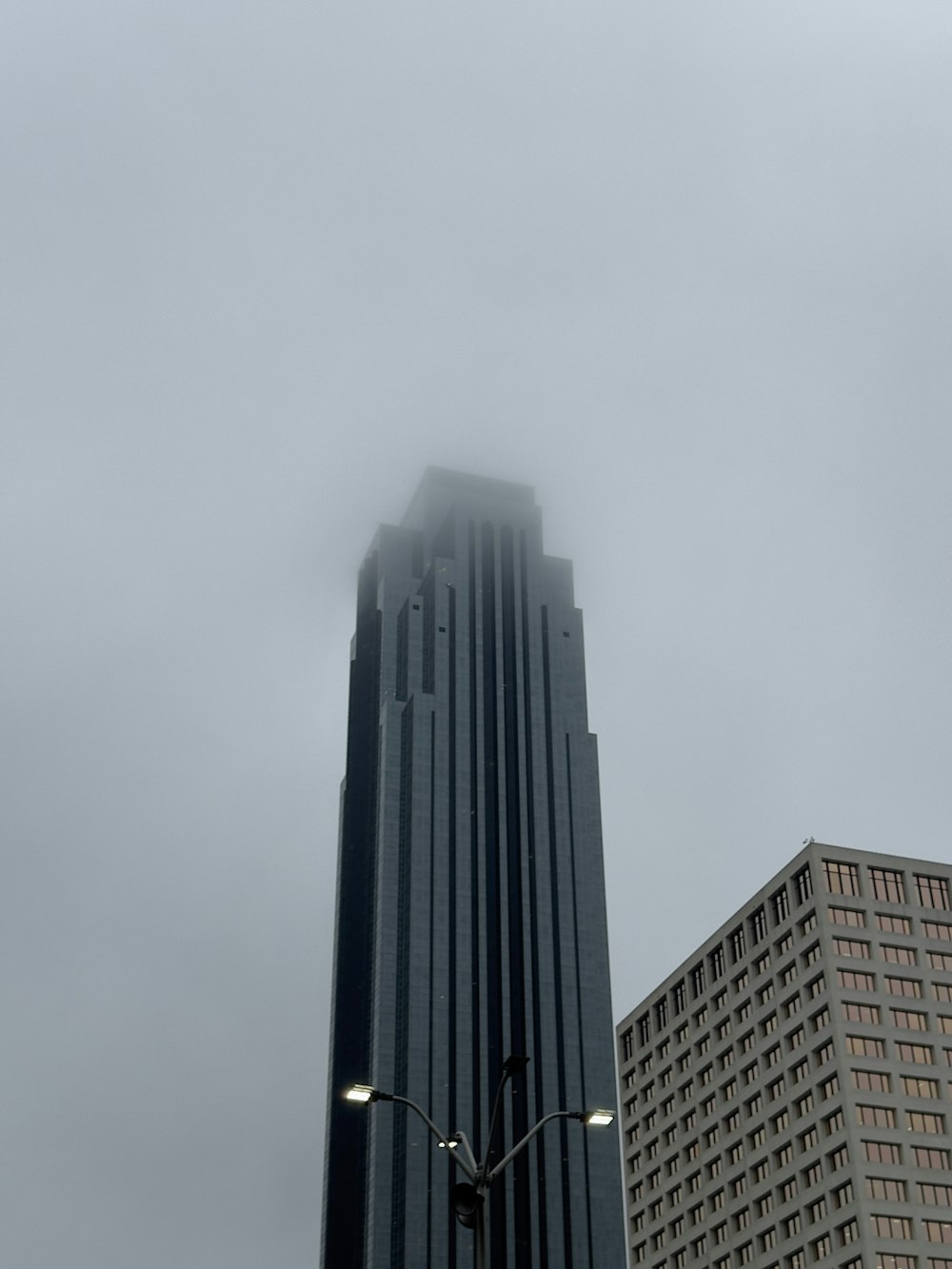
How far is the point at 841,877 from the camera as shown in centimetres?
13762

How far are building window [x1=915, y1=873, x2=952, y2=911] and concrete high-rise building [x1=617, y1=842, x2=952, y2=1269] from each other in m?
0.17

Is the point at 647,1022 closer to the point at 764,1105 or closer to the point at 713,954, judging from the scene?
the point at 713,954

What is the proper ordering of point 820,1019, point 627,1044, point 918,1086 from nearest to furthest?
point 918,1086 < point 820,1019 < point 627,1044

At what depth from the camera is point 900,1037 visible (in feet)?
434

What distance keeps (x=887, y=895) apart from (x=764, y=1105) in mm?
20871

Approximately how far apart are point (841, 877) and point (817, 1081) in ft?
56.7

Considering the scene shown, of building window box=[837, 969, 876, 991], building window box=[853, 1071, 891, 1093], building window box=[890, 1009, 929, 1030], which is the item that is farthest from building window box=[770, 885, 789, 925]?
building window box=[853, 1071, 891, 1093]

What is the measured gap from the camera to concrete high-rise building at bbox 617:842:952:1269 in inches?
4941

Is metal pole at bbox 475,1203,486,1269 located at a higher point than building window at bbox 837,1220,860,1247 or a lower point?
lower

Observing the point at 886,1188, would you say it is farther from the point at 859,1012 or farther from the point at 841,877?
the point at 841,877

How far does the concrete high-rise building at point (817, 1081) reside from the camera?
125500 millimetres

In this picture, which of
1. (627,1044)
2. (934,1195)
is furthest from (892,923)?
(627,1044)

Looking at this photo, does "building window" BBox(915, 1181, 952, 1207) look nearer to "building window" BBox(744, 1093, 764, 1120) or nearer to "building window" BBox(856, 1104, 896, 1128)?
"building window" BBox(856, 1104, 896, 1128)

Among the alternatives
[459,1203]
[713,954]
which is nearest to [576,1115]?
[459,1203]
